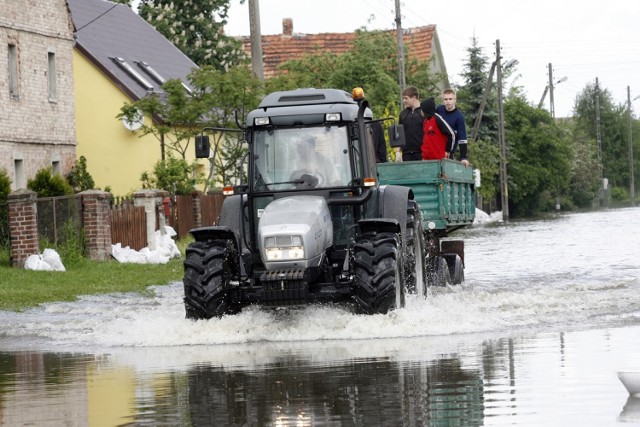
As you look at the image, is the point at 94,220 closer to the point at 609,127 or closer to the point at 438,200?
the point at 438,200

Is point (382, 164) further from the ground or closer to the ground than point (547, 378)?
further from the ground

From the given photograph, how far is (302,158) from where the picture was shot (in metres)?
15.7

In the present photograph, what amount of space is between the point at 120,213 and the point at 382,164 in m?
A: 13.9

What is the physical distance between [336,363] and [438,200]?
26.9ft

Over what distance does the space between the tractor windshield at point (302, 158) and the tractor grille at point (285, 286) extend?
151cm

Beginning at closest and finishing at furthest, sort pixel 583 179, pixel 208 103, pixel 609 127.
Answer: pixel 208 103 → pixel 583 179 → pixel 609 127

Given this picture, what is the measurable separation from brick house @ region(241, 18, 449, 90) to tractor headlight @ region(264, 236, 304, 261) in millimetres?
60607

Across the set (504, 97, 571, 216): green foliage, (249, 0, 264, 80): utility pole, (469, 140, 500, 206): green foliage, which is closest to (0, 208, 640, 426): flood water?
(249, 0, 264, 80): utility pole

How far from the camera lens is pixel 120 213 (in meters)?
32.0

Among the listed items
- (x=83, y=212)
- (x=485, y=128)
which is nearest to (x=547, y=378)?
(x=83, y=212)

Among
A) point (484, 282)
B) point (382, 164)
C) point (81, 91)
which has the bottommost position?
point (484, 282)

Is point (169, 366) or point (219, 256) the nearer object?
point (169, 366)

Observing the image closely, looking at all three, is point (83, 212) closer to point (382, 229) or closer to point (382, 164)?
point (382, 164)

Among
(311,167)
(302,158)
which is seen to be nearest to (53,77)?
(302,158)
